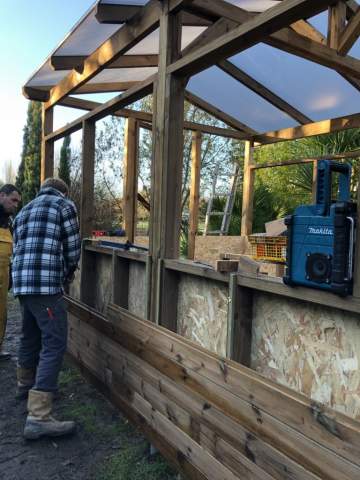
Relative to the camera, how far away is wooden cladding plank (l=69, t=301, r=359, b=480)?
1.66 meters

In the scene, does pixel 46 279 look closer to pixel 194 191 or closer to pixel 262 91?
pixel 262 91

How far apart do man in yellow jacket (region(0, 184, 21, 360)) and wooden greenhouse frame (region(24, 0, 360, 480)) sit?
2.34 feet

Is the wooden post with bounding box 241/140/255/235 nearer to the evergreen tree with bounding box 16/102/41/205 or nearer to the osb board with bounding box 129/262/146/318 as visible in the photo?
the osb board with bounding box 129/262/146/318

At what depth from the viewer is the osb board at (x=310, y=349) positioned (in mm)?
1891

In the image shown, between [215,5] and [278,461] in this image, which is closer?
[278,461]

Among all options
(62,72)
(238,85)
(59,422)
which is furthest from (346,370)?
(238,85)

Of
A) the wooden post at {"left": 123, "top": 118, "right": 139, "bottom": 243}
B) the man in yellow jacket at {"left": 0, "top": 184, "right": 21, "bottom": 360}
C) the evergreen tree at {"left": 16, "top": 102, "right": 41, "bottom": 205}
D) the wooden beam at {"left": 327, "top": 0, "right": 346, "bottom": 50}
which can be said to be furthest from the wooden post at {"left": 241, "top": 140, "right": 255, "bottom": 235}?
the evergreen tree at {"left": 16, "top": 102, "right": 41, "bottom": 205}

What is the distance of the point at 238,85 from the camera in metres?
6.45

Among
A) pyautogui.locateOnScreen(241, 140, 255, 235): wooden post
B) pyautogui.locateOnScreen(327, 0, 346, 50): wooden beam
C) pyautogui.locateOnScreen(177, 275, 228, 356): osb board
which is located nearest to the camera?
pyautogui.locateOnScreen(177, 275, 228, 356): osb board

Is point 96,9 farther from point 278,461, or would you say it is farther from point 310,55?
point 278,461

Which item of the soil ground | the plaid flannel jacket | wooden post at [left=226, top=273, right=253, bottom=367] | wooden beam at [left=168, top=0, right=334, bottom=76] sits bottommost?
the soil ground

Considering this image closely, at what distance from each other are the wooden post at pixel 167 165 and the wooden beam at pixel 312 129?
4.01m

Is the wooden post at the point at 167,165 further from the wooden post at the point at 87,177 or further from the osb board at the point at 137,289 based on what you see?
the wooden post at the point at 87,177

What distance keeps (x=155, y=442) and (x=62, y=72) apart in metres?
4.18
